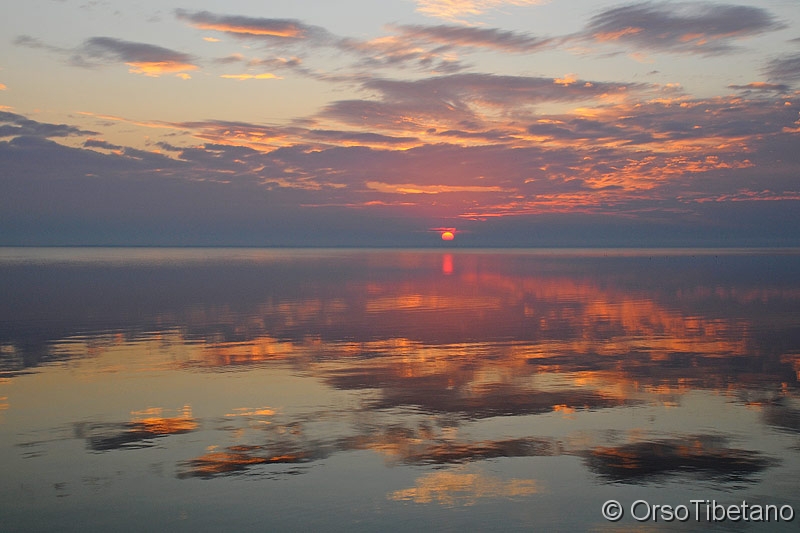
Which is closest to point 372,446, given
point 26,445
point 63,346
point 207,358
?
point 26,445

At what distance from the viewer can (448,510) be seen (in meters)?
14.4

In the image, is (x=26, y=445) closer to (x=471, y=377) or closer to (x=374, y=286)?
(x=471, y=377)

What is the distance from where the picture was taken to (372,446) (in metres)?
18.3

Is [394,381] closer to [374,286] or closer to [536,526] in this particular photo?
[536,526]

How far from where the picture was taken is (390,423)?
2047 cm

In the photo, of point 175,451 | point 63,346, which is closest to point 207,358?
point 63,346

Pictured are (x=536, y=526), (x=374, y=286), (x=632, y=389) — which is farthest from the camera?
(x=374, y=286)

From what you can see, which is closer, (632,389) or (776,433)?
(776,433)

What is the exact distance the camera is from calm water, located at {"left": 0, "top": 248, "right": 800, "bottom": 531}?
14.7 m

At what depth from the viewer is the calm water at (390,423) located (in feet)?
48.1

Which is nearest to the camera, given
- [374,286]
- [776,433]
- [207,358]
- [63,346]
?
[776,433]

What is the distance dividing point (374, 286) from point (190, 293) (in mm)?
19441

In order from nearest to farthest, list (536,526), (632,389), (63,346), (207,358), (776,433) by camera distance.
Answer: (536,526) → (776,433) → (632,389) → (207,358) → (63,346)

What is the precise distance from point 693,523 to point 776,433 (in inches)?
276
